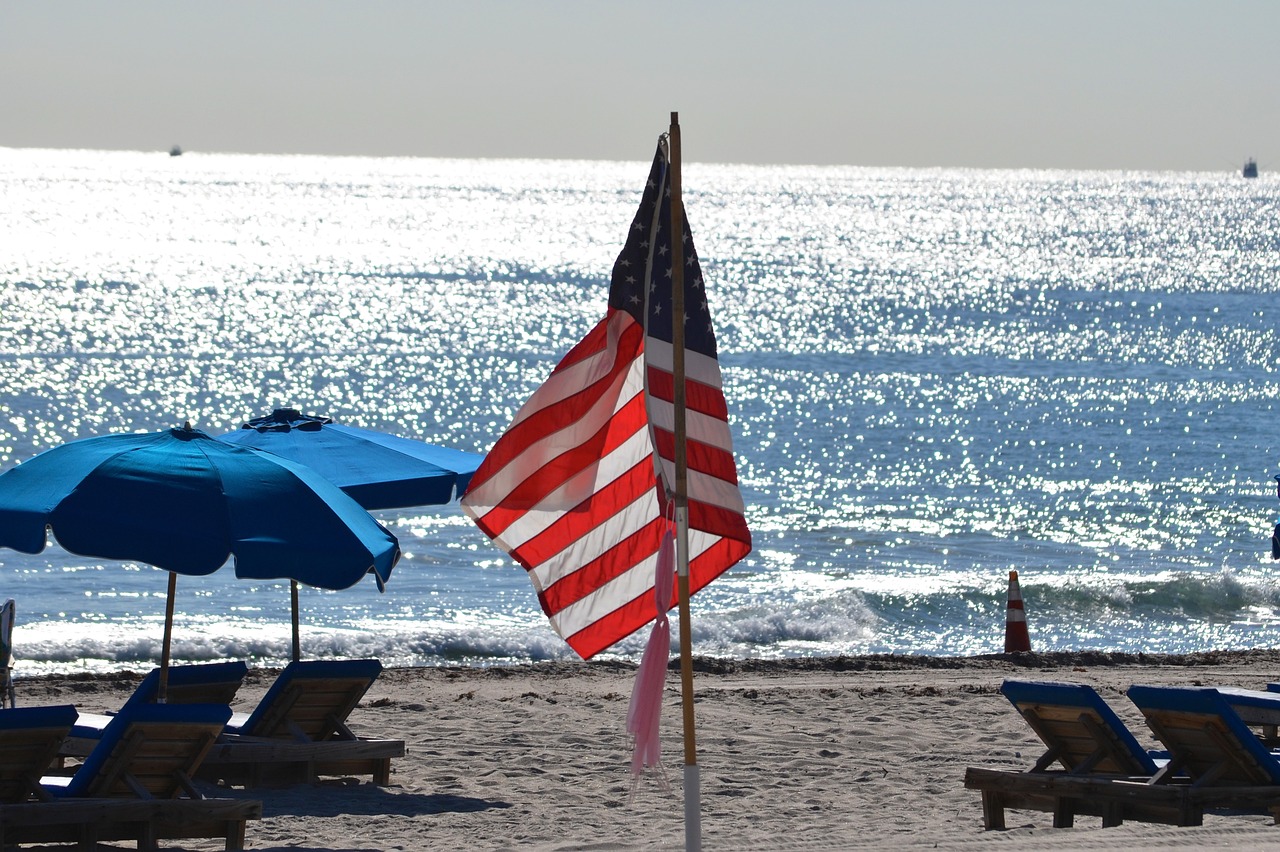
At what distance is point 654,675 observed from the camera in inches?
257

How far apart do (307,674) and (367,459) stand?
136cm

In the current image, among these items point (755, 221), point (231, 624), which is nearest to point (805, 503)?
point (231, 624)

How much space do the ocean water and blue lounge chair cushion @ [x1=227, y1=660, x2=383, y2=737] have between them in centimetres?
713

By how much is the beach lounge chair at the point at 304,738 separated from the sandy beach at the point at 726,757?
14cm

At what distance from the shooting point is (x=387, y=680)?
14.1 meters

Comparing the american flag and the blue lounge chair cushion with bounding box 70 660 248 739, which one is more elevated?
the american flag

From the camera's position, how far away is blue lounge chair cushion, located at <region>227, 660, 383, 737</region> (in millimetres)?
9734

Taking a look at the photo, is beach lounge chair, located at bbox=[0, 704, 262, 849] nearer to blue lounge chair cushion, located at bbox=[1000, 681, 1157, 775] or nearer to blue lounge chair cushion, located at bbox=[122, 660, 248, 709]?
blue lounge chair cushion, located at bbox=[122, 660, 248, 709]

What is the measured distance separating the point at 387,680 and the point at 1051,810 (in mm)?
6914

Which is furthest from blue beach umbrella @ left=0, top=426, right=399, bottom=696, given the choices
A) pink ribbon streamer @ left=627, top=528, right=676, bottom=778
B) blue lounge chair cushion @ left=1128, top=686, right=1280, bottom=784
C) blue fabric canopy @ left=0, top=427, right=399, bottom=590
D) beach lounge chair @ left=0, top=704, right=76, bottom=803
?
blue lounge chair cushion @ left=1128, top=686, right=1280, bottom=784

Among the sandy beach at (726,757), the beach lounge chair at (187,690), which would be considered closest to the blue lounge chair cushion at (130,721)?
the sandy beach at (726,757)

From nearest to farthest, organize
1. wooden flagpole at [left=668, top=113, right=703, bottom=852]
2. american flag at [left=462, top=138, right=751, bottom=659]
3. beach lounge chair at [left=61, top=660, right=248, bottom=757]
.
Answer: wooden flagpole at [left=668, top=113, right=703, bottom=852] < american flag at [left=462, top=138, right=751, bottom=659] < beach lounge chair at [left=61, top=660, right=248, bottom=757]

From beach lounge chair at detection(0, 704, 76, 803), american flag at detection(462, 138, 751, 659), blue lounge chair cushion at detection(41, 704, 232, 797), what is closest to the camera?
american flag at detection(462, 138, 751, 659)

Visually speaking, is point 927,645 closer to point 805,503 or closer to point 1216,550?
point 1216,550
